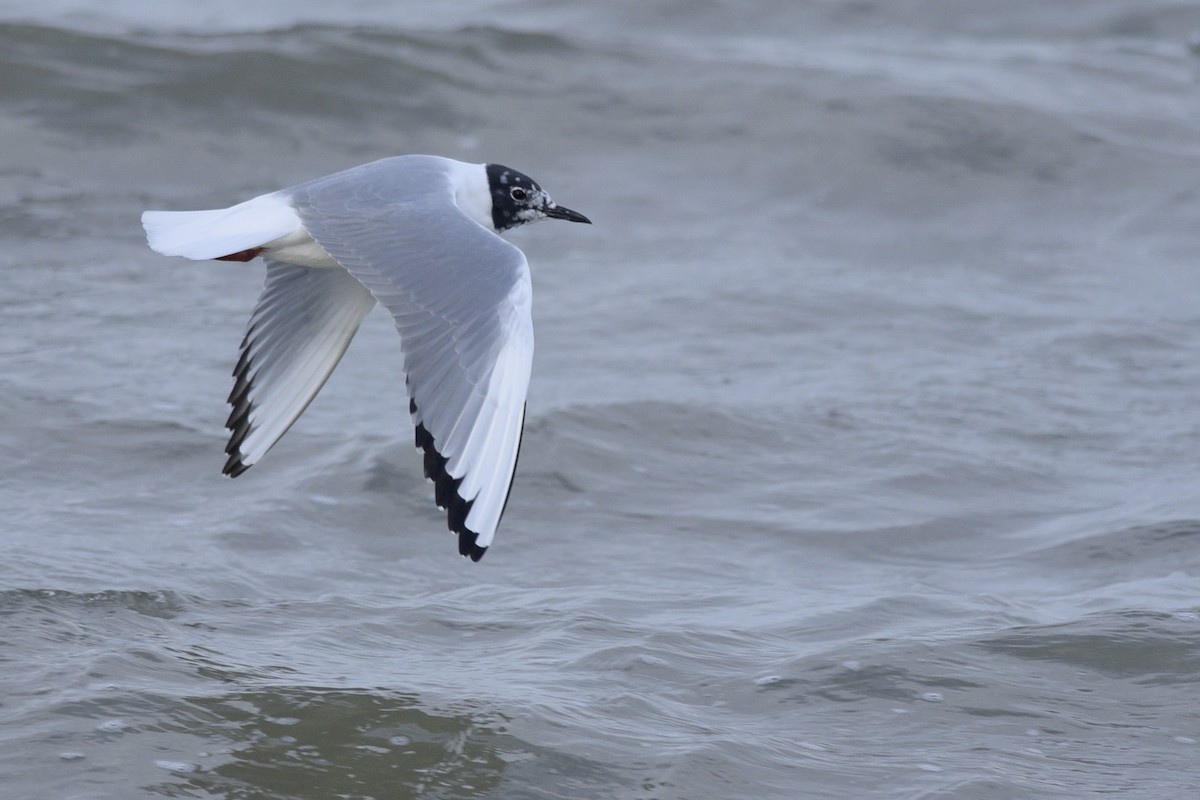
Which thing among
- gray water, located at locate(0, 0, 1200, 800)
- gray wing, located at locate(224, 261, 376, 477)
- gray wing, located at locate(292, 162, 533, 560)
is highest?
gray wing, located at locate(292, 162, 533, 560)

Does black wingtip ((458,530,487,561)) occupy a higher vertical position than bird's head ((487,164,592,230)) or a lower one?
lower

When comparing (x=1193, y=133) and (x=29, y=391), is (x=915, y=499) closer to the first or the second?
(x=29, y=391)

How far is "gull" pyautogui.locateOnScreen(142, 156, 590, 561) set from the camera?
356cm

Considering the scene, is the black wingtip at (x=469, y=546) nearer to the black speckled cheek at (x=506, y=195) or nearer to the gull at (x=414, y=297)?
the gull at (x=414, y=297)

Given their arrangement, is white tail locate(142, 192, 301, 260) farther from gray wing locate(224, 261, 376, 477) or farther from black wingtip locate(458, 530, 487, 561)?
black wingtip locate(458, 530, 487, 561)

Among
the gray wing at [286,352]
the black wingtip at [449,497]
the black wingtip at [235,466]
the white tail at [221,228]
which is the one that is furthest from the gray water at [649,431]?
the white tail at [221,228]

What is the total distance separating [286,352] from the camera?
452 cm

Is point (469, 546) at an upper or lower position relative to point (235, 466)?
upper

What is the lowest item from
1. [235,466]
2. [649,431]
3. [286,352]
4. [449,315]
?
[649,431]

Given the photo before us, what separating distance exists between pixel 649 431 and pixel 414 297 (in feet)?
7.26

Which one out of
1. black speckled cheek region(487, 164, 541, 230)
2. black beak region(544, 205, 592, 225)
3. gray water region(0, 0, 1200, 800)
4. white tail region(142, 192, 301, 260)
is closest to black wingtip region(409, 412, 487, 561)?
gray water region(0, 0, 1200, 800)

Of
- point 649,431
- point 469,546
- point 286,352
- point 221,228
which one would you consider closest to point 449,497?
point 469,546

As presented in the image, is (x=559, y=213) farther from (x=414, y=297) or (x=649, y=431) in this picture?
(x=649, y=431)

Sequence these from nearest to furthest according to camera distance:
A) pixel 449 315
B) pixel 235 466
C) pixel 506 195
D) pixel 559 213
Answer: pixel 449 315
pixel 235 466
pixel 506 195
pixel 559 213
